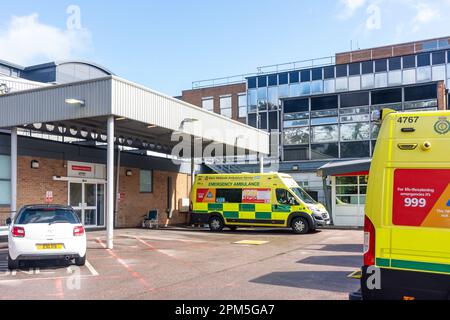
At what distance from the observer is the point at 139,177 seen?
2227 centimetres

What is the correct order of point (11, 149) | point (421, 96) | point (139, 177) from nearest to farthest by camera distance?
point (11, 149) → point (139, 177) → point (421, 96)

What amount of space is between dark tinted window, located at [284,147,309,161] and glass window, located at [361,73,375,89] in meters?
9.37

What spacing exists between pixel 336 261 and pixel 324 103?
65.3 ft

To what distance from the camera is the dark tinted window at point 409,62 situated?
112ft

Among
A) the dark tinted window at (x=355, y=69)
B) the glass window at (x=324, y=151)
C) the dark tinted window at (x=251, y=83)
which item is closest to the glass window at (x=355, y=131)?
the glass window at (x=324, y=151)

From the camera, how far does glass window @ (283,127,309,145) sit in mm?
29781

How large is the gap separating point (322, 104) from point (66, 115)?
19283mm

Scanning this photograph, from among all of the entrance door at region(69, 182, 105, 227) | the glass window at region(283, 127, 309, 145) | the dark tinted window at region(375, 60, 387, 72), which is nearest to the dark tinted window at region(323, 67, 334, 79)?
the dark tinted window at region(375, 60, 387, 72)

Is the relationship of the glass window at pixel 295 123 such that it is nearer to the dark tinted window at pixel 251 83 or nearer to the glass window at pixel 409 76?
the glass window at pixel 409 76

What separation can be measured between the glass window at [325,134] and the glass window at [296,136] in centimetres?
45

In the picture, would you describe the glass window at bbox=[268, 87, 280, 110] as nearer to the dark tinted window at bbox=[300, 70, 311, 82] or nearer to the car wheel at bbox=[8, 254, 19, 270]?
the dark tinted window at bbox=[300, 70, 311, 82]

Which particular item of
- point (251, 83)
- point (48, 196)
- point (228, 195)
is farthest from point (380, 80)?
point (48, 196)
